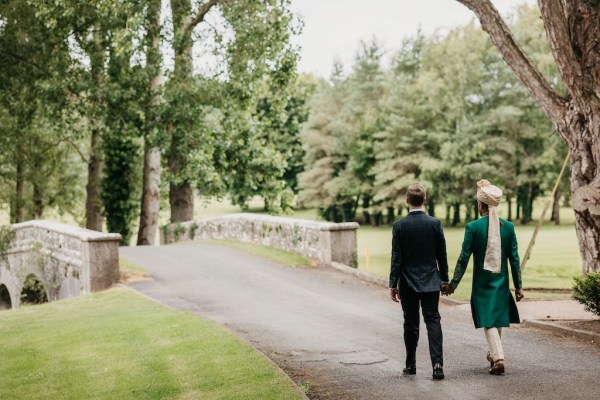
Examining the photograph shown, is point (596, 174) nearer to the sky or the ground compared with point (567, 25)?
nearer to the ground

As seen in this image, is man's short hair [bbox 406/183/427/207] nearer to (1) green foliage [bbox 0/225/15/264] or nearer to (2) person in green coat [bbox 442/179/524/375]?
(2) person in green coat [bbox 442/179/524/375]

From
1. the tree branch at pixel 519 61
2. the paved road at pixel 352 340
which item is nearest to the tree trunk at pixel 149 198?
the paved road at pixel 352 340

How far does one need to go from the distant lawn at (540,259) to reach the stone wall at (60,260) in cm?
769

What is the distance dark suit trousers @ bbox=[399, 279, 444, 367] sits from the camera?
7.05 meters

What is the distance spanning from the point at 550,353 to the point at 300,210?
74.3 metres

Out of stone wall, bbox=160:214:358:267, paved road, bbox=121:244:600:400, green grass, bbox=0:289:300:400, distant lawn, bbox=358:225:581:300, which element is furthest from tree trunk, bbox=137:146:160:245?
green grass, bbox=0:289:300:400

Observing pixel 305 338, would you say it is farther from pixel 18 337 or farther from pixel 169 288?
pixel 169 288

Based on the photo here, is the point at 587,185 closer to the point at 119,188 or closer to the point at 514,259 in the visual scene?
the point at 514,259

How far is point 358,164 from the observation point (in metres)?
60.1

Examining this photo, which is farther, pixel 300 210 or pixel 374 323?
pixel 300 210

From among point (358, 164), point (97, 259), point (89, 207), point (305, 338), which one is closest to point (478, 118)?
point (358, 164)

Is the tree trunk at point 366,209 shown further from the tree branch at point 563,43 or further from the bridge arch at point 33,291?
the tree branch at point 563,43

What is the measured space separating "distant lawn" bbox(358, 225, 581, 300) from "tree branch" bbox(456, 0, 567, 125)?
4.08 meters

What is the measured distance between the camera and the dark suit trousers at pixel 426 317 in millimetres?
7051
